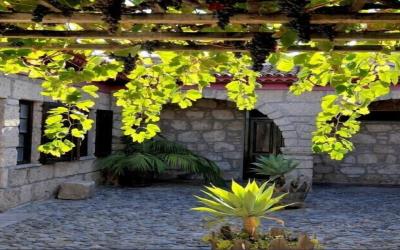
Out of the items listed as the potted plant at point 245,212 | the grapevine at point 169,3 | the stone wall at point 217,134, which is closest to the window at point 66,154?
the stone wall at point 217,134

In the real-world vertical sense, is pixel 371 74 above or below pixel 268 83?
below

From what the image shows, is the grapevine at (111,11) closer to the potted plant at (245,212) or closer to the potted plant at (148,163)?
the potted plant at (245,212)

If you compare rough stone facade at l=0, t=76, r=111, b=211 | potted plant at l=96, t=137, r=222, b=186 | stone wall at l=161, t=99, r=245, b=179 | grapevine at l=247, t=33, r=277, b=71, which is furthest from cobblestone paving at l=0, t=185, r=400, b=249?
grapevine at l=247, t=33, r=277, b=71

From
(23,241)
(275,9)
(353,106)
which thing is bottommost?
(23,241)

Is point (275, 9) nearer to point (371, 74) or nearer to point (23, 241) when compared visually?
point (371, 74)

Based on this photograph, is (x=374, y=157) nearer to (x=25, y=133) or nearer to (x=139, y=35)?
(x=25, y=133)

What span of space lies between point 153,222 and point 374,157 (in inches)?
297

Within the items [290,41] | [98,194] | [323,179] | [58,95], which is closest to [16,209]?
[98,194]

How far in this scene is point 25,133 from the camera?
9125 mm

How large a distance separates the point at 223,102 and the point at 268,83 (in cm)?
202

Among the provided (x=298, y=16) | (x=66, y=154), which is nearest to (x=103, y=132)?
(x=66, y=154)

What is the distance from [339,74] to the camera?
161 inches

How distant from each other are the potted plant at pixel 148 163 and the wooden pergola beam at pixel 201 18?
8.60m

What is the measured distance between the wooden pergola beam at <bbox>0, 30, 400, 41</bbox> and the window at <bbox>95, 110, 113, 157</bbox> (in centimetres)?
899
